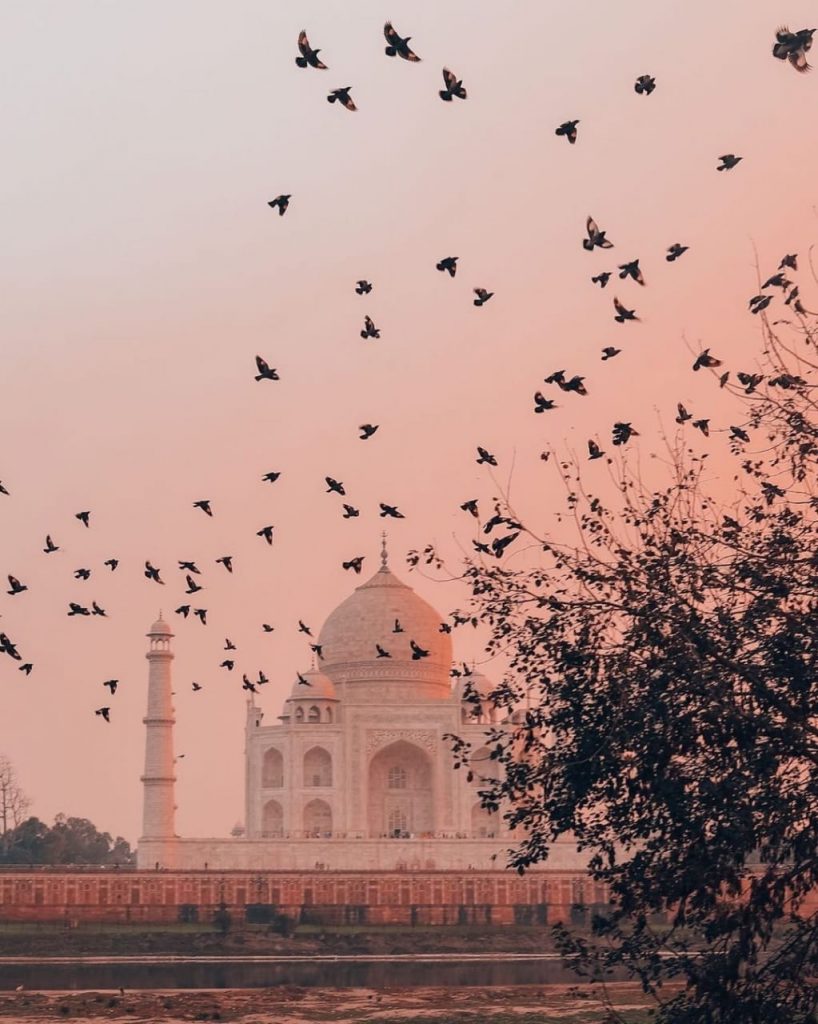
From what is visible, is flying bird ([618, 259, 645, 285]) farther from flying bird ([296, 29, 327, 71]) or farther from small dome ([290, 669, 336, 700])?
small dome ([290, 669, 336, 700])

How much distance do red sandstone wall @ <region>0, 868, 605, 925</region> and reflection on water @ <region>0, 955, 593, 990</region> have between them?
23.8 feet

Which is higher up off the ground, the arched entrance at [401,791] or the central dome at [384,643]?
the central dome at [384,643]

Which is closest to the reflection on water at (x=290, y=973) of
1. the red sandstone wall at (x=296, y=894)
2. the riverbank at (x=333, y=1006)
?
the riverbank at (x=333, y=1006)

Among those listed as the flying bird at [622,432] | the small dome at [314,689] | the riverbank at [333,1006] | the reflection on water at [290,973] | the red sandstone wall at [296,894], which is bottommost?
the riverbank at [333,1006]

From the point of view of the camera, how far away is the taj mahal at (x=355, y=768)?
53.6 metres

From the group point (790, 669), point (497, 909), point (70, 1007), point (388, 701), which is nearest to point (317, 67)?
point (790, 669)

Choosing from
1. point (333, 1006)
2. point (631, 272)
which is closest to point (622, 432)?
point (631, 272)

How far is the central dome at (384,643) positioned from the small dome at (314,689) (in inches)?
32.7

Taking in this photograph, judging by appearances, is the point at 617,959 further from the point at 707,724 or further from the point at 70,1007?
the point at 70,1007

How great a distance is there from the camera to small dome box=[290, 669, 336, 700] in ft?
194

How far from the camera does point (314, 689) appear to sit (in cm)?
5919

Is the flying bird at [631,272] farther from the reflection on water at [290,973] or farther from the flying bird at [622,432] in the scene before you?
the reflection on water at [290,973]

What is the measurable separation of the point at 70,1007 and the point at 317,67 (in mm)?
19883

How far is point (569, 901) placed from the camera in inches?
1922
